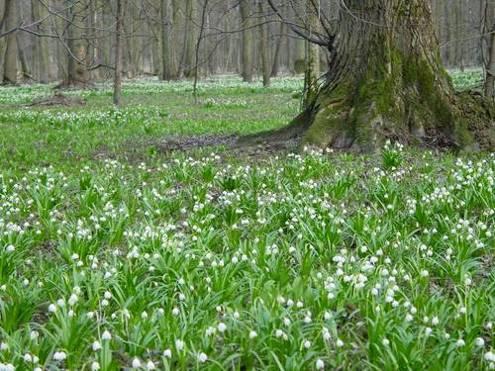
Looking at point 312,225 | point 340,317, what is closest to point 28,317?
point 340,317

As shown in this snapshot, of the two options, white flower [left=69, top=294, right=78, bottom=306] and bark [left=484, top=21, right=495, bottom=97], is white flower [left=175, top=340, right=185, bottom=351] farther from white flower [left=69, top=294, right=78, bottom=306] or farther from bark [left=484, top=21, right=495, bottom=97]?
bark [left=484, top=21, right=495, bottom=97]

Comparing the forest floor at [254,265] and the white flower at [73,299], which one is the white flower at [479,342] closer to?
the forest floor at [254,265]

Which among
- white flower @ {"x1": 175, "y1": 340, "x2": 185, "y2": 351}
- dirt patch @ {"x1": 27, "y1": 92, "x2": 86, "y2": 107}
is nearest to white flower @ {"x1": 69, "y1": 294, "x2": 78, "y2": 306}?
white flower @ {"x1": 175, "y1": 340, "x2": 185, "y2": 351}

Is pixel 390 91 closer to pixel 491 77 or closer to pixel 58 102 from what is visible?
pixel 491 77

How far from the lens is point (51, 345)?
3.27m

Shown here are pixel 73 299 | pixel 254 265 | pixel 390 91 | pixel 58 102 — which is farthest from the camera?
pixel 58 102

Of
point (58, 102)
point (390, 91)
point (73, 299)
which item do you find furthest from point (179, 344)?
point (58, 102)

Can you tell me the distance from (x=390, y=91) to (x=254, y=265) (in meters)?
4.97

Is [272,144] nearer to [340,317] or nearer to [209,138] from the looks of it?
[209,138]

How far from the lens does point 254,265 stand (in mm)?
4383

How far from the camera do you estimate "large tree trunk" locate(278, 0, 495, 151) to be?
8.62 metres

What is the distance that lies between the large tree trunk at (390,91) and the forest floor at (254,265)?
0.53 meters

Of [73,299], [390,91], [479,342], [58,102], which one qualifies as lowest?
[479,342]

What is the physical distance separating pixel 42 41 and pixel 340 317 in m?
41.5
